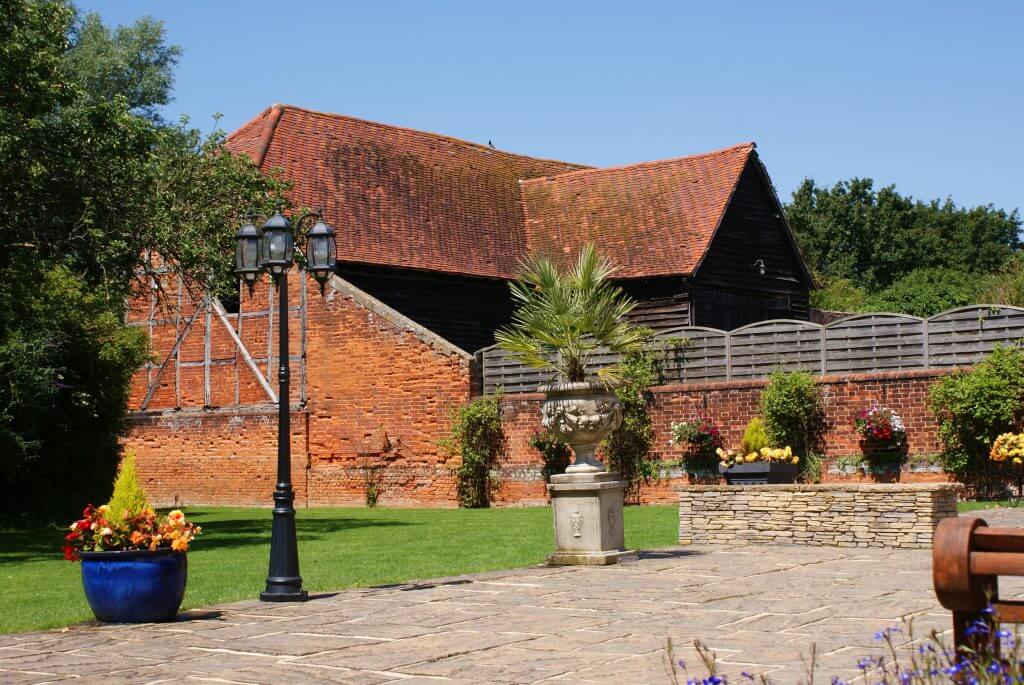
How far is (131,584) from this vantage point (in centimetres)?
943

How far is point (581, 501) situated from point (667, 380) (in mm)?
12067

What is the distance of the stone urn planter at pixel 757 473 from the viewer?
1772 cm

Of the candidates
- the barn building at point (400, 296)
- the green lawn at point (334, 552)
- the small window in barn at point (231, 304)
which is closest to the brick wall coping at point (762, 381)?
the barn building at point (400, 296)

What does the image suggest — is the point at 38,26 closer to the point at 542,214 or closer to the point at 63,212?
the point at 63,212

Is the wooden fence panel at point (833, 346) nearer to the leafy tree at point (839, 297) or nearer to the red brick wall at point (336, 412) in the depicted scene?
the red brick wall at point (336, 412)

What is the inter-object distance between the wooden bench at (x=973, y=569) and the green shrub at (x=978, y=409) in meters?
16.7

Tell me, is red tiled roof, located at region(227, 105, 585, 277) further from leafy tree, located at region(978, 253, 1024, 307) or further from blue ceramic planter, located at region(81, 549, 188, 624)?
blue ceramic planter, located at region(81, 549, 188, 624)

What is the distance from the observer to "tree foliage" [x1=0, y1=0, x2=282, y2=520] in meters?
17.9

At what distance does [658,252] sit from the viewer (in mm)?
29891

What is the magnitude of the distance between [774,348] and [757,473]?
21.0ft

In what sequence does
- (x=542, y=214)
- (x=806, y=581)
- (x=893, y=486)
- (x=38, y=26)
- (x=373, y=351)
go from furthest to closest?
(x=542, y=214), (x=373, y=351), (x=38, y=26), (x=893, y=486), (x=806, y=581)

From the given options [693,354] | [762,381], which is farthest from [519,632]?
[693,354]

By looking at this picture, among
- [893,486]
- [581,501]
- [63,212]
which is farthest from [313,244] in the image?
[63,212]

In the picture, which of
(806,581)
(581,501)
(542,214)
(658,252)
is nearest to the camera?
(806,581)
